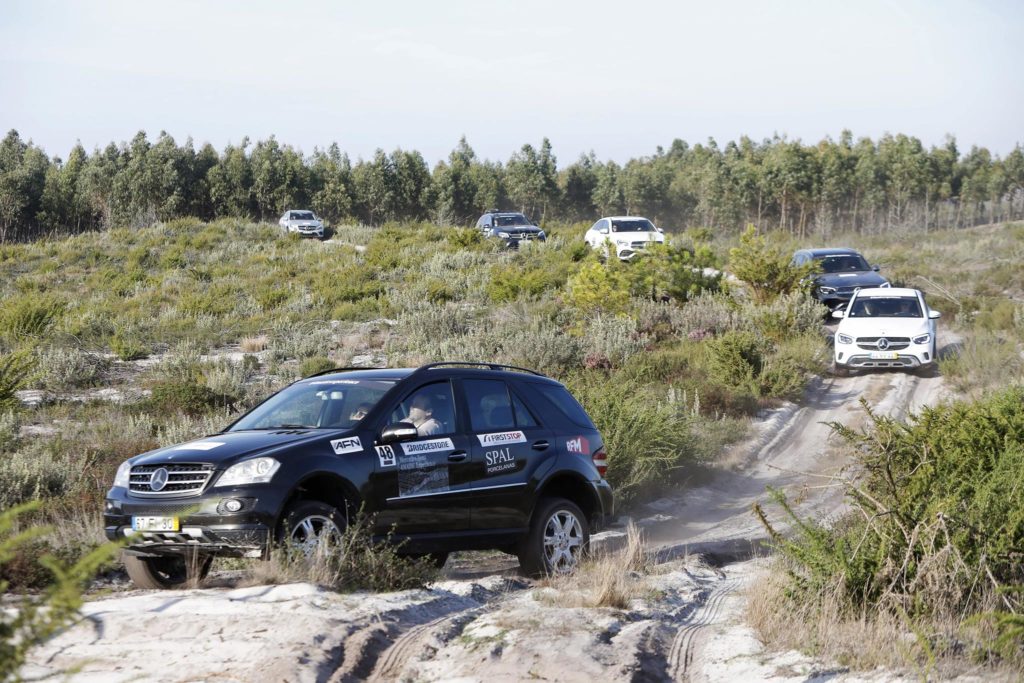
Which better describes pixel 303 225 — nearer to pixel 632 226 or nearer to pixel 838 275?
pixel 632 226

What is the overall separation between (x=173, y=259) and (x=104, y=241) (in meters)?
6.37

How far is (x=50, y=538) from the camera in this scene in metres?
8.75

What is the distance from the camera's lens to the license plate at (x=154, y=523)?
24.3 ft

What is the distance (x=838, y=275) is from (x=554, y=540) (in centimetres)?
2122

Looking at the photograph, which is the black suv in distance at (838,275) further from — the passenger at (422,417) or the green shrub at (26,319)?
the passenger at (422,417)

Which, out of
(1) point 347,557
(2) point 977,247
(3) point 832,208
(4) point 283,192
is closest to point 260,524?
(1) point 347,557

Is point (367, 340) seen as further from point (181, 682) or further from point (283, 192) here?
point (283, 192)

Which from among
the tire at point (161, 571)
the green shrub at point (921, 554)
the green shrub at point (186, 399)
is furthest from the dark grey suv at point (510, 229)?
the green shrub at point (921, 554)

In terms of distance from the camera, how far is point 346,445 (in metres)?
7.95

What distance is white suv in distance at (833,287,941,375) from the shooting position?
22.4m

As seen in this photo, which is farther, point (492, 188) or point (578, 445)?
point (492, 188)

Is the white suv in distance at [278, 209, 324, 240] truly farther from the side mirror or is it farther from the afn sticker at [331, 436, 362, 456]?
the afn sticker at [331, 436, 362, 456]

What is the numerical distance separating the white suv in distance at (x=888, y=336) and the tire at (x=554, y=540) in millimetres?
14677

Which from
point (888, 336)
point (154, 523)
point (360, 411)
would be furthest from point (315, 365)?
point (154, 523)
